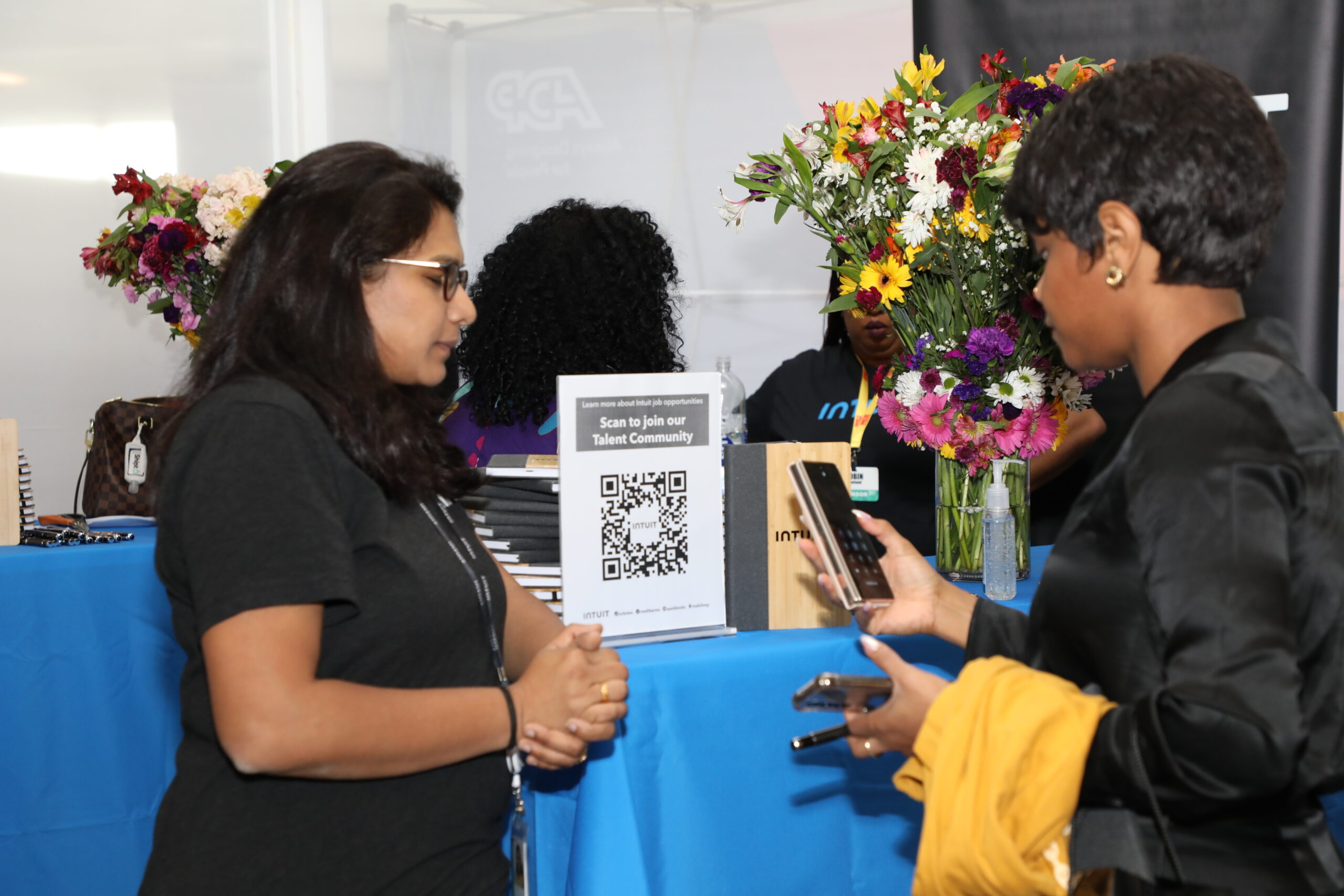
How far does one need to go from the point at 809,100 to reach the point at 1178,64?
3673 mm

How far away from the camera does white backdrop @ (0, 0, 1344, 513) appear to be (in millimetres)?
4328

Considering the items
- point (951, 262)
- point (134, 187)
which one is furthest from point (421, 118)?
point (951, 262)

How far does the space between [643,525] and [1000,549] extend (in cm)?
67

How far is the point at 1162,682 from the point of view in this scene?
3.15 feet

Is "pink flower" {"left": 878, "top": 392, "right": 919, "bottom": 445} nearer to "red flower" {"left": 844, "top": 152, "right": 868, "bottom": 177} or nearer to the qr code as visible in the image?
"red flower" {"left": 844, "top": 152, "right": 868, "bottom": 177}

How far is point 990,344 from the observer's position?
1793 mm

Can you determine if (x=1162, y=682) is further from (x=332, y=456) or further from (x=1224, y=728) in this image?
(x=332, y=456)

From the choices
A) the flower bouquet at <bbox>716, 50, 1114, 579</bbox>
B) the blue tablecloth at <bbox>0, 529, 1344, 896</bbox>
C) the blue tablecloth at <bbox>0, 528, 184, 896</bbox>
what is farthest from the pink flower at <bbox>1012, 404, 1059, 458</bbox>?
the blue tablecloth at <bbox>0, 528, 184, 896</bbox>

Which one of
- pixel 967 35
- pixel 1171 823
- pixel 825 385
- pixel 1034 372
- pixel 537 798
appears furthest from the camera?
pixel 825 385

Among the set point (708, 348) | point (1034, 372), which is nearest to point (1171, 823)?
point (1034, 372)

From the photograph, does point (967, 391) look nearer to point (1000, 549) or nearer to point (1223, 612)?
point (1000, 549)

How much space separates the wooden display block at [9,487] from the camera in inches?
97.8

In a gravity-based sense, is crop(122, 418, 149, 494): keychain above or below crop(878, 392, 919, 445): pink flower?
below

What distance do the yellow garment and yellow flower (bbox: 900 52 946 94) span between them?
120 cm
